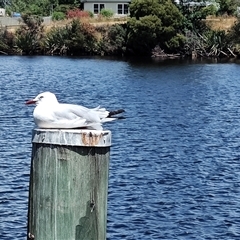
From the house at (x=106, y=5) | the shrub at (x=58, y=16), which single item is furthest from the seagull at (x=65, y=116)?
the house at (x=106, y=5)

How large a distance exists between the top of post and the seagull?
23 cm

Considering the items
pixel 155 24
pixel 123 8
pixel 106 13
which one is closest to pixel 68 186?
pixel 155 24

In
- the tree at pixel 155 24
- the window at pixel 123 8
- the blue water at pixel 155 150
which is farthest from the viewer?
the window at pixel 123 8

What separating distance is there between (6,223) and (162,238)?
367 cm

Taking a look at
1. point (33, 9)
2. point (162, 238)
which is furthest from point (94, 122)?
point (33, 9)

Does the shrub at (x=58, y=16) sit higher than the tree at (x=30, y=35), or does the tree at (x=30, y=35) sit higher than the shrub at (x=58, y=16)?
the shrub at (x=58, y=16)

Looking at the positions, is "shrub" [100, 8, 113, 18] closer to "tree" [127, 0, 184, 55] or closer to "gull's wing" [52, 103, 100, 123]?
"tree" [127, 0, 184, 55]

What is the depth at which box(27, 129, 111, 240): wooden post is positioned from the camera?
510 centimetres

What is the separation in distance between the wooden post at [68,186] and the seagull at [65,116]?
34 cm

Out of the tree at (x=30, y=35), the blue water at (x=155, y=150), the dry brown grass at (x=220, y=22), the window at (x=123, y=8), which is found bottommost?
the blue water at (x=155, y=150)

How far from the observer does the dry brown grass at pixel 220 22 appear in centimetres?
8819

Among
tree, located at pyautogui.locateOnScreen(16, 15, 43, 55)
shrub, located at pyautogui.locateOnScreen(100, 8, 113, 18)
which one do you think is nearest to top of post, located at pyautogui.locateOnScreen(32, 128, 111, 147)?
tree, located at pyautogui.locateOnScreen(16, 15, 43, 55)

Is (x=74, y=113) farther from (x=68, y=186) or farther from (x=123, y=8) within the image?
(x=123, y=8)

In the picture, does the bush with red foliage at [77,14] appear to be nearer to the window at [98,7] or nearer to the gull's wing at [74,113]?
the window at [98,7]
